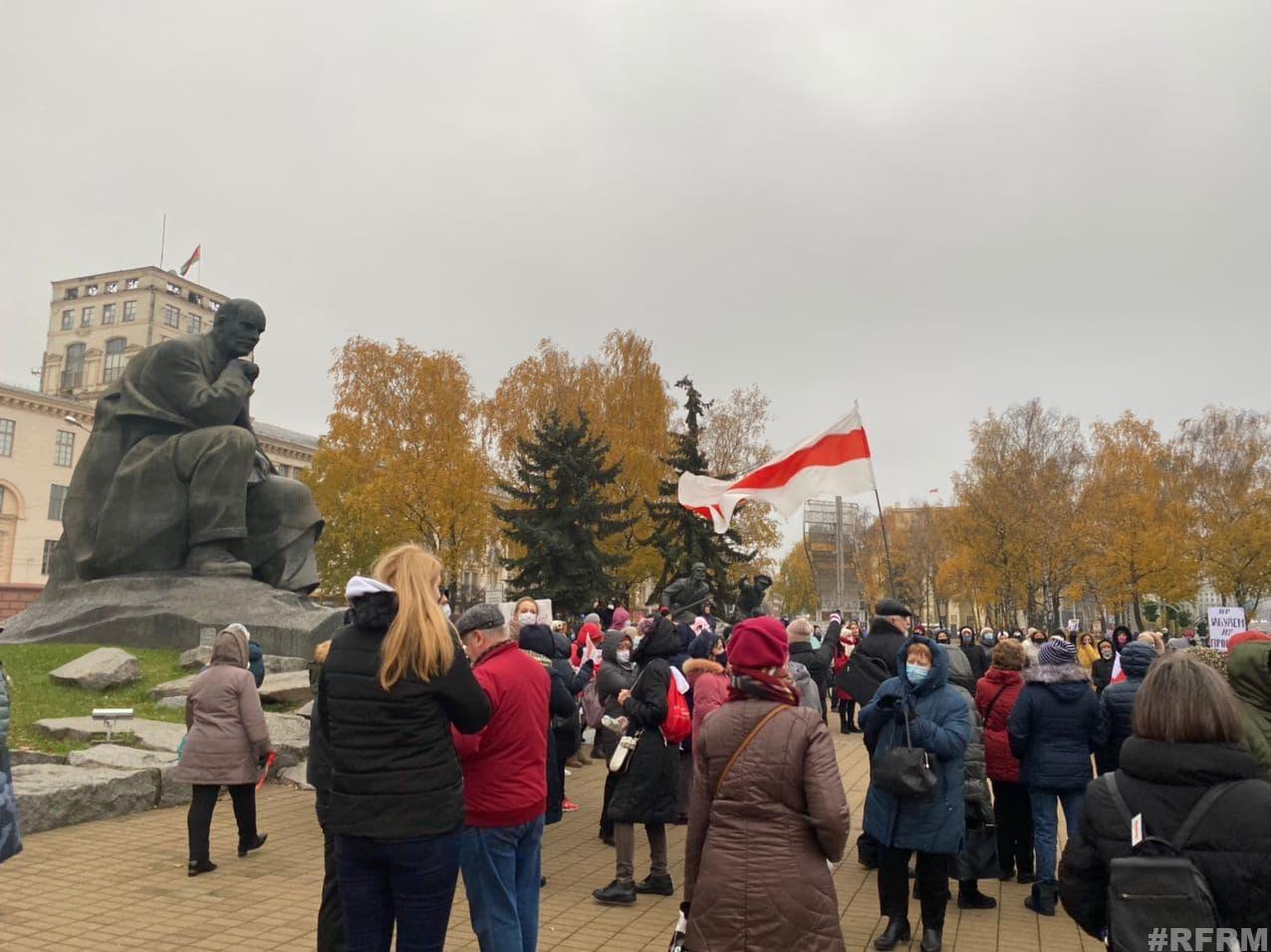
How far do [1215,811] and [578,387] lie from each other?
38345 millimetres

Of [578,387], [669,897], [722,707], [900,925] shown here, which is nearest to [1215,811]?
[722,707]

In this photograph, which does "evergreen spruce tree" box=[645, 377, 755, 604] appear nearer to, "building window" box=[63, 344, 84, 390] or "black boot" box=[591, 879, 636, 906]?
"black boot" box=[591, 879, 636, 906]

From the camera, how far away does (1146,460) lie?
4178 cm

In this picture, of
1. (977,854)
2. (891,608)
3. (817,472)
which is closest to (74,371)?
(817,472)

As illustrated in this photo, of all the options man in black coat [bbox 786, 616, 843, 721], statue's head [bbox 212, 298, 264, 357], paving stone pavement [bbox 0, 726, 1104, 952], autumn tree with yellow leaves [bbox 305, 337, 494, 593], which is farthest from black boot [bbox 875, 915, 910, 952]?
autumn tree with yellow leaves [bbox 305, 337, 494, 593]

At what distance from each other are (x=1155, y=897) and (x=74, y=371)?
87.1 meters

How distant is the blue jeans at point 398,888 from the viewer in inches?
137

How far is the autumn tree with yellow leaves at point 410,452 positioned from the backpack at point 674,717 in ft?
101

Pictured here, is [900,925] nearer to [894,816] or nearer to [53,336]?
[894,816]

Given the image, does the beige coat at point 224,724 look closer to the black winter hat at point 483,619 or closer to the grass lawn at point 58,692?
the black winter hat at point 483,619

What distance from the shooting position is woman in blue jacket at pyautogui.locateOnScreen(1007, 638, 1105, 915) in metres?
6.35

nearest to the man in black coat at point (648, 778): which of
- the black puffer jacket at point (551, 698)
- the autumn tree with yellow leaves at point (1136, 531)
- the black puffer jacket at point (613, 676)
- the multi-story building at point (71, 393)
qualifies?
the black puffer jacket at point (551, 698)

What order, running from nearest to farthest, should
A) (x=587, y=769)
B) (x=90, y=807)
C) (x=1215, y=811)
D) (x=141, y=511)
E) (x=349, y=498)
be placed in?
1. (x=1215, y=811)
2. (x=90, y=807)
3. (x=587, y=769)
4. (x=141, y=511)
5. (x=349, y=498)

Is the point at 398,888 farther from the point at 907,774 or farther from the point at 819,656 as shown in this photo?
the point at 819,656
